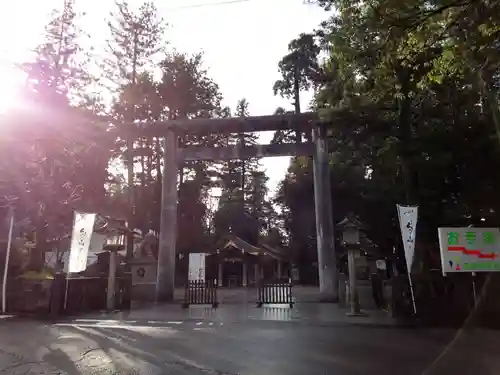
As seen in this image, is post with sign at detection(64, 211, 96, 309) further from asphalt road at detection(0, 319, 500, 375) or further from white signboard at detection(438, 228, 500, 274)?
white signboard at detection(438, 228, 500, 274)

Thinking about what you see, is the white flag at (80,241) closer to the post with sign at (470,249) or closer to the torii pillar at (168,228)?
the torii pillar at (168,228)

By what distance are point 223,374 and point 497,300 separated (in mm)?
9228

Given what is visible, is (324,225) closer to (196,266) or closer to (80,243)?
(196,266)

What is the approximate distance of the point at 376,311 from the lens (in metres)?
13.7

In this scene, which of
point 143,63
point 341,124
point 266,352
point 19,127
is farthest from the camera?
point 143,63

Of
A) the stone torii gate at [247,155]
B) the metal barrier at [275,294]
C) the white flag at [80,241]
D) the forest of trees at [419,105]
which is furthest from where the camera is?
the stone torii gate at [247,155]

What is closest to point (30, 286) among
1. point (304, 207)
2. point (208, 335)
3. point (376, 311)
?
point (208, 335)

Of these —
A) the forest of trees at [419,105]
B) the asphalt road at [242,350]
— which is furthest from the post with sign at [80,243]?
the forest of trees at [419,105]

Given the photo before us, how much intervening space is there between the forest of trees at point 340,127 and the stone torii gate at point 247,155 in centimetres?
114

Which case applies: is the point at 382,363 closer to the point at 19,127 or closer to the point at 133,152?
the point at 19,127

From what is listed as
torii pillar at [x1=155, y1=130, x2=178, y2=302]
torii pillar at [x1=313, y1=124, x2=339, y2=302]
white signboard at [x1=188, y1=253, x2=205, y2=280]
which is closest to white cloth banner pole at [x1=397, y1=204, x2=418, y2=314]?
torii pillar at [x1=313, y1=124, x2=339, y2=302]

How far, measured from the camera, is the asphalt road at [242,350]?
20.1ft

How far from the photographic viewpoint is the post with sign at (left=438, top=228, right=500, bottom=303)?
37.7 ft

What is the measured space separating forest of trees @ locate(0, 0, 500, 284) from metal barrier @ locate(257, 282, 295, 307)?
5.00 metres
